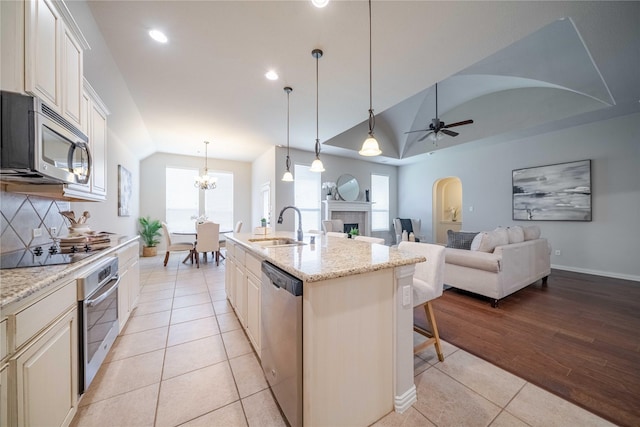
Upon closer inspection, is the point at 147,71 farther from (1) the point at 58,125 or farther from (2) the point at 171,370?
(2) the point at 171,370

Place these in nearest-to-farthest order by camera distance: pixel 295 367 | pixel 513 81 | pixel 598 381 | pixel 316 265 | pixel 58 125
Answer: pixel 295 367, pixel 316 265, pixel 58 125, pixel 598 381, pixel 513 81

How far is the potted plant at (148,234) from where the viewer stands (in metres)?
5.87

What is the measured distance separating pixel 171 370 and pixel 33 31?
231 cm

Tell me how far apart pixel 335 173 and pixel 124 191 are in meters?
4.99

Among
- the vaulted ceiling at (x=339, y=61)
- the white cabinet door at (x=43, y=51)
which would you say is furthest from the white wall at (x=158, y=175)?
the white cabinet door at (x=43, y=51)

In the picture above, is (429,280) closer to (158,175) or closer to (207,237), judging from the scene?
(207,237)

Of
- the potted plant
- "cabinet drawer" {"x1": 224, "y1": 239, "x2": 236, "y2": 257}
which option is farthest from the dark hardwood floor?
the potted plant

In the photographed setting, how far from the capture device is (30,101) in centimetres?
124

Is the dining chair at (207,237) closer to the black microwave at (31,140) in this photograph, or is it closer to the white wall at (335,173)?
the white wall at (335,173)

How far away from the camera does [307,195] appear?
6.46m

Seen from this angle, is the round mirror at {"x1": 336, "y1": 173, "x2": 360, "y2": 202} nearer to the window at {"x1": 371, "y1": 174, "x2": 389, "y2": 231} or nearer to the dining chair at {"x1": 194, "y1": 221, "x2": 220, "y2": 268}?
the window at {"x1": 371, "y1": 174, "x2": 389, "y2": 231}

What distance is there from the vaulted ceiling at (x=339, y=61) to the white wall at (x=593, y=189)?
42 centimetres

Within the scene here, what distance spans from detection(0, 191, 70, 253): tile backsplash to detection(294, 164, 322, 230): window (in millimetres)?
4524

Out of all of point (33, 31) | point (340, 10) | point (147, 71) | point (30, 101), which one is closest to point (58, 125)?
point (30, 101)
